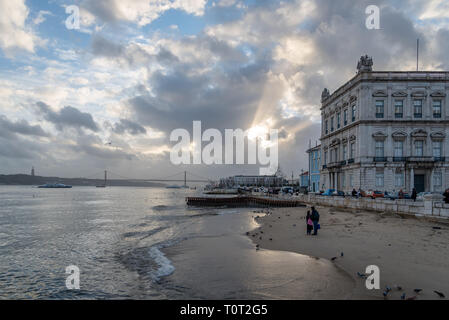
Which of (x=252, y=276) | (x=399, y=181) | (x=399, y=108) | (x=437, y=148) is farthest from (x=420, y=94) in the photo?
(x=252, y=276)

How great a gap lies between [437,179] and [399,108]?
10987 mm

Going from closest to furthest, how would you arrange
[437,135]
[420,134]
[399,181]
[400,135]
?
[399,181] → [437,135] → [420,134] → [400,135]

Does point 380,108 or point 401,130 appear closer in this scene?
point 401,130

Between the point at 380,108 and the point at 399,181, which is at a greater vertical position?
the point at 380,108

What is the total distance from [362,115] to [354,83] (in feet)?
17.0

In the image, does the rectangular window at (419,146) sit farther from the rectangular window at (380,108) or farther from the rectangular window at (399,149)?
the rectangular window at (380,108)

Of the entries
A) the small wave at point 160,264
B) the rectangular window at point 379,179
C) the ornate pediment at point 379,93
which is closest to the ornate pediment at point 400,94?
the ornate pediment at point 379,93

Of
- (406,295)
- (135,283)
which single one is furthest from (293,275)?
(135,283)

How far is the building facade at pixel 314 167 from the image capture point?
205 feet

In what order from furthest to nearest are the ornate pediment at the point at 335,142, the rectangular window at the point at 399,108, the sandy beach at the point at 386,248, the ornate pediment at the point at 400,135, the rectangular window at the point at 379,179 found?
the ornate pediment at the point at 335,142 → the rectangular window at the point at 399,108 → the ornate pediment at the point at 400,135 → the rectangular window at the point at 379,179 → the sandy beach at the point at 386,248

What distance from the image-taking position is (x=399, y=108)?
133 ft

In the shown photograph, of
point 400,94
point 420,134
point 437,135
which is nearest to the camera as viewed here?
point 437,135

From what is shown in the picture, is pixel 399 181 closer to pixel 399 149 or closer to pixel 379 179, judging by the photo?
pixel 379 179

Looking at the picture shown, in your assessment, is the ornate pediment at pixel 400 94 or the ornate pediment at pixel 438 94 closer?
the ornate pediment at pixel 438 94
